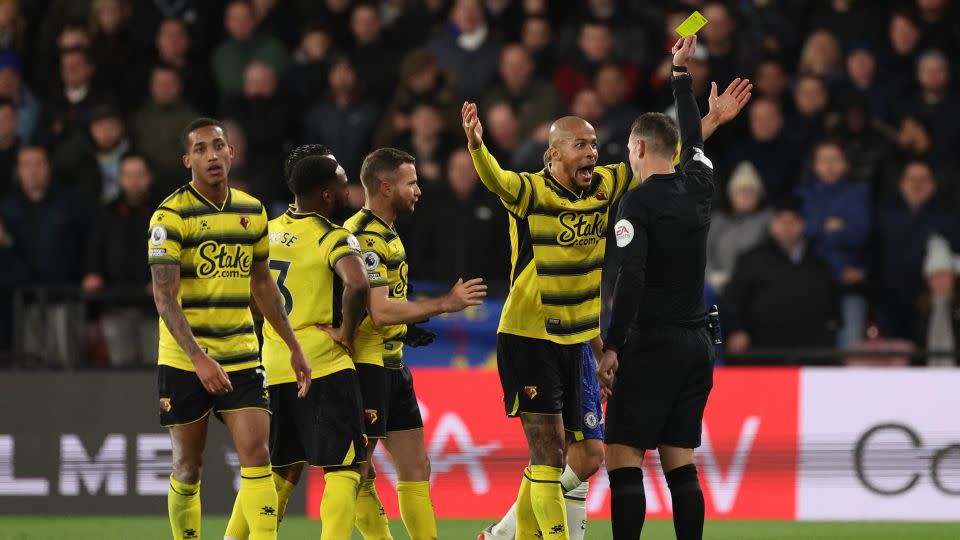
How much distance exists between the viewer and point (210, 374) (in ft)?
24.7

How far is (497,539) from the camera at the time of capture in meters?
9.12

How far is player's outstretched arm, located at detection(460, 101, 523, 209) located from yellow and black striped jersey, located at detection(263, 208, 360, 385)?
2.52 ft

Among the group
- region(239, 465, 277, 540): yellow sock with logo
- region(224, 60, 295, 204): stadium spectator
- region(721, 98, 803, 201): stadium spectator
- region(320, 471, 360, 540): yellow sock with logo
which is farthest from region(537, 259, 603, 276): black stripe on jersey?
region(224, 60, 295, 204): stadium spectator

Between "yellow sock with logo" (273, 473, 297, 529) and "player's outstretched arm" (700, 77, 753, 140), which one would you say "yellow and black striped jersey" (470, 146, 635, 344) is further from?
"yellow sock with logo" (273, 473, 297, 529)

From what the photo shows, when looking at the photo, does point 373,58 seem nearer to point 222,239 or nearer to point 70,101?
point 70,101

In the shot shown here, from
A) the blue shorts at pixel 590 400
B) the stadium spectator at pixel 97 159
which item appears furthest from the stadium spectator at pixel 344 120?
the blue shorts at pixel 590 400

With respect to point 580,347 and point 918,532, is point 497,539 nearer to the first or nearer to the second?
point 580,347

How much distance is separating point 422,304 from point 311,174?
94 centimetres

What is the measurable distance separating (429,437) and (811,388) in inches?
112

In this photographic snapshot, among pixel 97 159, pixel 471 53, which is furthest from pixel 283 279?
pixel 471 53

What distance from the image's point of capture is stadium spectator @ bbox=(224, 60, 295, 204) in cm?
1391

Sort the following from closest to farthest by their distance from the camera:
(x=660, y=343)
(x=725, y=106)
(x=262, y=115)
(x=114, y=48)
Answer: (x=660, y=343) → (x=725, y=106) → (x=262, y=115) → (x=114, y=48)

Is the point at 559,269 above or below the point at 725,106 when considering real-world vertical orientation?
below

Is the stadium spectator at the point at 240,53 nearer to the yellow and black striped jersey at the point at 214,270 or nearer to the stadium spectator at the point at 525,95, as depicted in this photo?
the stadium spectator at the point at 525,95
